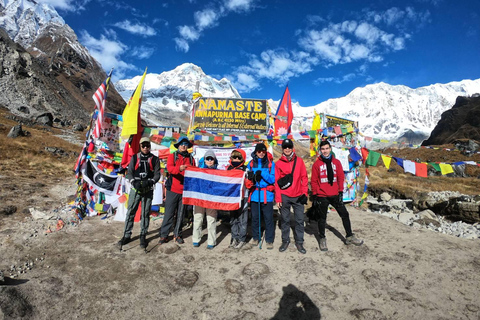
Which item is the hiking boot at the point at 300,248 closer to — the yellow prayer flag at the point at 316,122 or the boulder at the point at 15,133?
the yellow prayer flag at the point at 316,122

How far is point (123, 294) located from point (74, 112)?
269 ft

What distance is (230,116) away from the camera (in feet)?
42.7

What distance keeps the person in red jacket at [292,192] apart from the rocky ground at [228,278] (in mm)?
423

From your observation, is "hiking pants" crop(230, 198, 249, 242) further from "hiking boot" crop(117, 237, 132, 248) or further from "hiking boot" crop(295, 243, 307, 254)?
"hiking boot" crop(117, 237, 132, 248)

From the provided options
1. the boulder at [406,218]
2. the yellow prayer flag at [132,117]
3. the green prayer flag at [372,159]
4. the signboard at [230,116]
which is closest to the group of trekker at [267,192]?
the yellow prayer flag at [132,117]

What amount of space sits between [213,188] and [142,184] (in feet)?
5.05

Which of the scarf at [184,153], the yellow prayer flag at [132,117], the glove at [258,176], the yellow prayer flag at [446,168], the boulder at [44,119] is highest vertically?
the boulder at [44,119]

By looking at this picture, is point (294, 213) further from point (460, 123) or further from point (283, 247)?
point (460, 123)

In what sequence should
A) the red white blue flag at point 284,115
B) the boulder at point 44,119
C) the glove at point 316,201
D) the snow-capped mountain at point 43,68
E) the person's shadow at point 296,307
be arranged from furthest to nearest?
the snow-capped mountain at point 43,68
the boulder at point 44,119
the red white blue flag at point 284,115
the glove at point 316,201
the person's shadow at point 296,307

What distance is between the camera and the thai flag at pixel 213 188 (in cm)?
535

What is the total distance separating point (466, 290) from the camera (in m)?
3.60

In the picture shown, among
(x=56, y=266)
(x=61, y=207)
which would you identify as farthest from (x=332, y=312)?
(x=61, y=207)

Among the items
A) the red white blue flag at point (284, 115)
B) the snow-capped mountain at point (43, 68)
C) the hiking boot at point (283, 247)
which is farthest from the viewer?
the snow-capped mountain at point (43, 68)

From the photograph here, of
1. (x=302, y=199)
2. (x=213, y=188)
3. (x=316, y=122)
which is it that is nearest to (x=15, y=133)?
(x=213, y=188)
